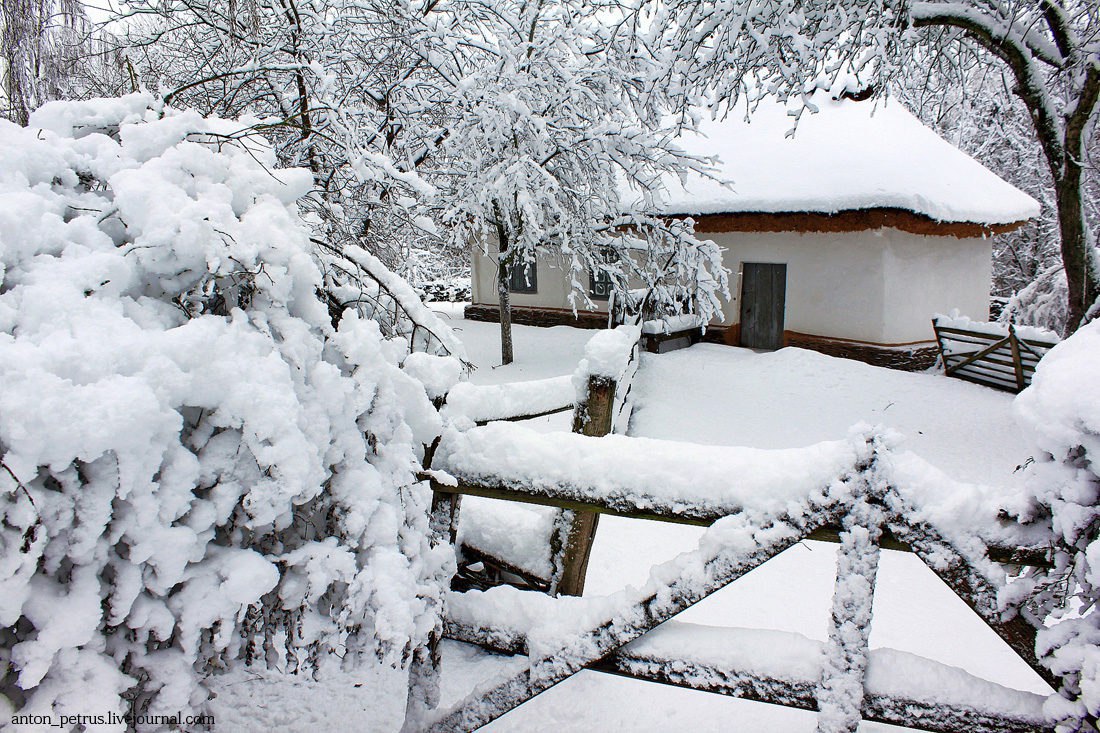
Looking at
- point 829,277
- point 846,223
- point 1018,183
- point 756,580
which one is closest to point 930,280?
point 829,277

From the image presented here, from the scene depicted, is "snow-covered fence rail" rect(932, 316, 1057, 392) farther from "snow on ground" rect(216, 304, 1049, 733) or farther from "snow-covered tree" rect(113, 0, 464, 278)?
"snow-covered tree" rect(113, 0, 464, 278)

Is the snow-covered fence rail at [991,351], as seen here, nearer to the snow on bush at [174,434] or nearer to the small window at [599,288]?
the small window at [599,288]

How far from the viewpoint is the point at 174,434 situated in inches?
47.2

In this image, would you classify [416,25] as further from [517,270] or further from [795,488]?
[517,270]

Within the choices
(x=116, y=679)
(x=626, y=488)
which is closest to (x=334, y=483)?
(x=116, y=679)

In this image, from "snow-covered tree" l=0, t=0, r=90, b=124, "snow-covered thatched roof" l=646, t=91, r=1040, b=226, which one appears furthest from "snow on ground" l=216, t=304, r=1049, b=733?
"snow-covered tree" l=0, t=0, r=90, b=124

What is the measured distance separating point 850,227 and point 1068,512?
420 inches

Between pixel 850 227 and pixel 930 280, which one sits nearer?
pixel 850 227

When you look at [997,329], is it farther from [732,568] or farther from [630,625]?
[630,625]

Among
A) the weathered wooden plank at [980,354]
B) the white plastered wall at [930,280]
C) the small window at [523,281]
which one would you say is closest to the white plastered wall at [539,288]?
the small window at [523,281]

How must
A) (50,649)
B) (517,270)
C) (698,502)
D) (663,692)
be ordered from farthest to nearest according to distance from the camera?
(517,270)
(663,692)
(698,502)
(50,649)

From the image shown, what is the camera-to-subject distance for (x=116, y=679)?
3.72 feet

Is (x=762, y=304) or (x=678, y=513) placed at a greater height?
(x=762, y=304)

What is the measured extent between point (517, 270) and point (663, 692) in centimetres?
1558
